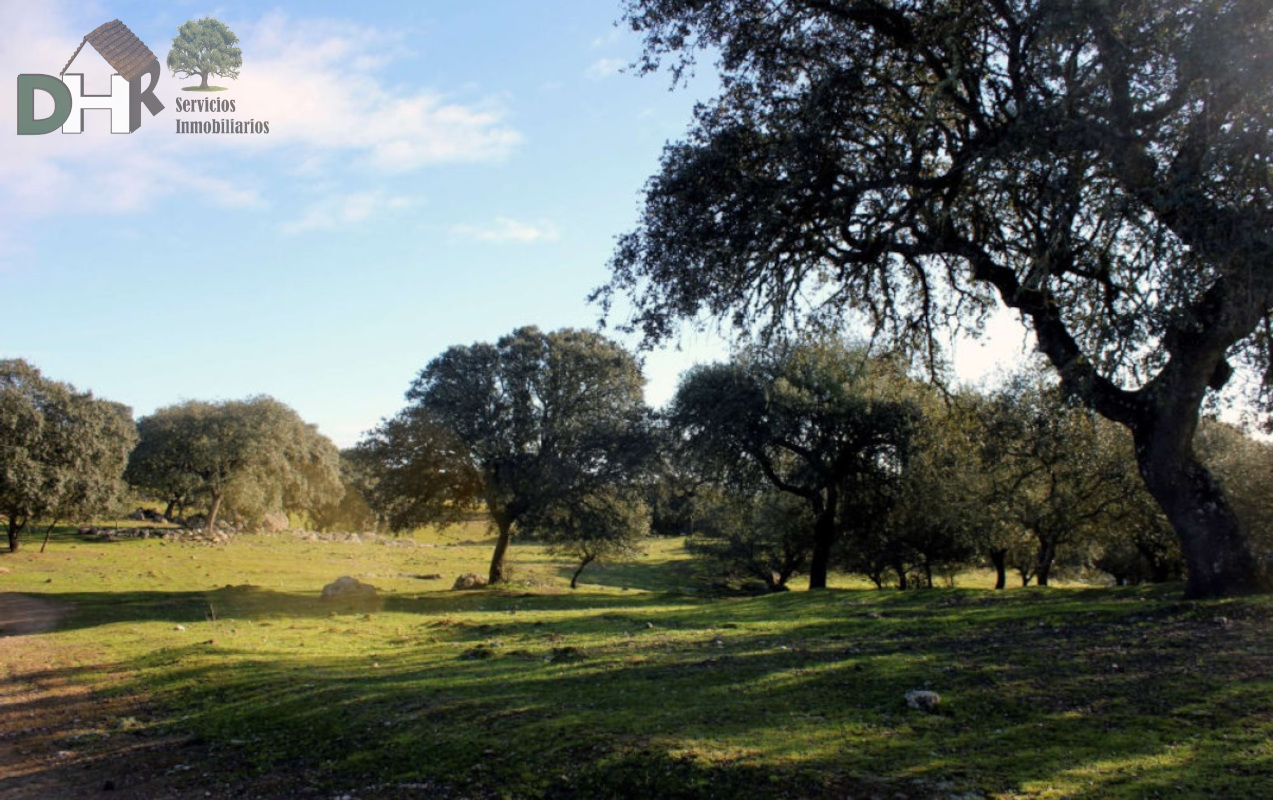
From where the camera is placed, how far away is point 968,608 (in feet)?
51.9

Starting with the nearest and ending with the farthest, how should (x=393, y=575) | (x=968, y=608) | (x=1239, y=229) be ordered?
(x=1239, y=229)
(x=968, y=608)
(x=393, y=575)

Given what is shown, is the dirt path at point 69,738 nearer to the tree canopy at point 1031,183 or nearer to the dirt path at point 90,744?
the dirt path at point 90,744

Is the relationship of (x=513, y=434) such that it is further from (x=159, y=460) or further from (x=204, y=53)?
(x=159, y=460)

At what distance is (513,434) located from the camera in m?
33.2

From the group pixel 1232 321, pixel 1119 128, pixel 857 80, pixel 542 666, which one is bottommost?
pixel 542 666

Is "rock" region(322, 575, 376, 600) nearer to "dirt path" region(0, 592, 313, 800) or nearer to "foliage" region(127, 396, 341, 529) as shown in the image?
"dirt path" region(0, 592, 313, 800)

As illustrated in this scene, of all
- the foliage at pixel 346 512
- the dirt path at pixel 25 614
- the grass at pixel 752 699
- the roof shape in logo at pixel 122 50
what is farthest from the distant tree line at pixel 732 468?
the foliage at pixel 346 512

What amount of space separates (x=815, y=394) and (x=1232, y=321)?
18801 millimetres

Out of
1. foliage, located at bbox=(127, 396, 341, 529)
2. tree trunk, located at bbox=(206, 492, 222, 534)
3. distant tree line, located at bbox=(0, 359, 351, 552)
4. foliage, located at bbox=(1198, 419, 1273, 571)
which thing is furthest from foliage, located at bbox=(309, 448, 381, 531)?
foliage, located at bbox=(1198, 419, 1273, 571)

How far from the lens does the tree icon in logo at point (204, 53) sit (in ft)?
59.5

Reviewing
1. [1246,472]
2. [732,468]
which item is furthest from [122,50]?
[1246,472]

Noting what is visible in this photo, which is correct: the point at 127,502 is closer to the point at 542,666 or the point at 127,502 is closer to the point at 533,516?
the point at 533,516

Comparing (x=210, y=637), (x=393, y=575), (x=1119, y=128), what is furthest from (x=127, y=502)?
(x=1119, y=128)

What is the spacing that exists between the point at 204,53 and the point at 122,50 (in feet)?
5.78
